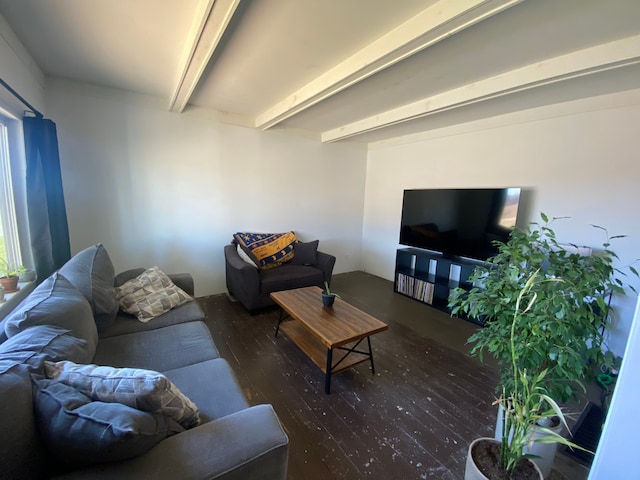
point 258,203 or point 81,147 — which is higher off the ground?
point 81,147

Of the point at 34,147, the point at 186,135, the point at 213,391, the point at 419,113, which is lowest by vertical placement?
the point at 213,391

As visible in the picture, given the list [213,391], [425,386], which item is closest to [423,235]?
[425,386]

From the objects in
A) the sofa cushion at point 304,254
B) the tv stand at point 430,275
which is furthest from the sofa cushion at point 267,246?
the tv stand at point 430,275

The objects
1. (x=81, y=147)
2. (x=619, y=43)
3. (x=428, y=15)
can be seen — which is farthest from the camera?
(x=81, y=147)

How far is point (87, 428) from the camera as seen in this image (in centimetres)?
71

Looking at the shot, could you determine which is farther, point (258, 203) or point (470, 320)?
point (258, 203)

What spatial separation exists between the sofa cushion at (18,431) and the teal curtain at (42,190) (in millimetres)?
→ 1829

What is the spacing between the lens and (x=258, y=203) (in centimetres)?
379

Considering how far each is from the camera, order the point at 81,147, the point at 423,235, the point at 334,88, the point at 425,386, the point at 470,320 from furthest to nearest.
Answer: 1. the point at 423,235
2. the point at 470,320
3. the point at 81,147
4. the point at 334,88
5. the point at 425,386

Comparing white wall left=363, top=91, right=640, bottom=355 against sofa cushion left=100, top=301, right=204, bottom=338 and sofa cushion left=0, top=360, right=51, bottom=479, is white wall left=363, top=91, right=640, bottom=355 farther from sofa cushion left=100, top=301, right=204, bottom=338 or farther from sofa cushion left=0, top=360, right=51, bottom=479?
sofa cushion left=0, top=360, right=51, bottom=479

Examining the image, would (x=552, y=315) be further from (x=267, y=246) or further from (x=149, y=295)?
(x=267, y=246)

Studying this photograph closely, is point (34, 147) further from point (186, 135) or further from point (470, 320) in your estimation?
point (470, 320)

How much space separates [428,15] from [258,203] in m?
2.84

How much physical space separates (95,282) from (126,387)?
1234 millimetres
